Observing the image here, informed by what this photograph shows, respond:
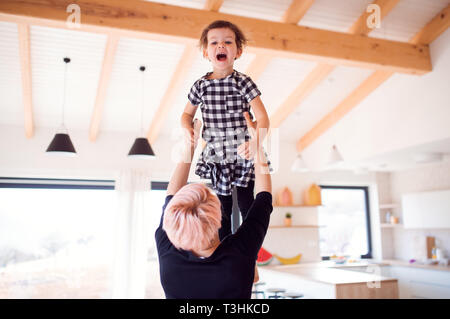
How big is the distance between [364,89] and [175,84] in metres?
2.70

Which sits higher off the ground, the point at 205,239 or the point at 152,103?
the point at 152,103

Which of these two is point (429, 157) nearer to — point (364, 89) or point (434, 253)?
point (364, 89)

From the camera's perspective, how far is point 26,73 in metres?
4.67

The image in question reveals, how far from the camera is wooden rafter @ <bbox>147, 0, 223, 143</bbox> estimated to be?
4.05m

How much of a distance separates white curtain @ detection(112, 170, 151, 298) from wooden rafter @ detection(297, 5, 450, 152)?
9.53 ft

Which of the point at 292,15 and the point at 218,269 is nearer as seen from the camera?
the point at 218,269

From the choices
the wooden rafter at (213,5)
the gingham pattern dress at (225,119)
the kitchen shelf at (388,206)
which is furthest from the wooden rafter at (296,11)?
the kitchen shelf at (388,206)

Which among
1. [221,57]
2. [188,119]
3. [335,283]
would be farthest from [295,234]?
[221,57]

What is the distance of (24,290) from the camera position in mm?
6223

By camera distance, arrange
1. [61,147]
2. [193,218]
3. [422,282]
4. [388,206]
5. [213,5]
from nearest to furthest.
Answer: [193,218]
[213,5]
[61,147]
[422,282]
[388,206]

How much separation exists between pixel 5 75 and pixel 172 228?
15.2 feet

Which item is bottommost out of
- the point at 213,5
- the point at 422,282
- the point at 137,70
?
the point at 422,282

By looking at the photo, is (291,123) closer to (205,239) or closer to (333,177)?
(333,177)

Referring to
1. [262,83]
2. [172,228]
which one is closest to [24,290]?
[262,83]
